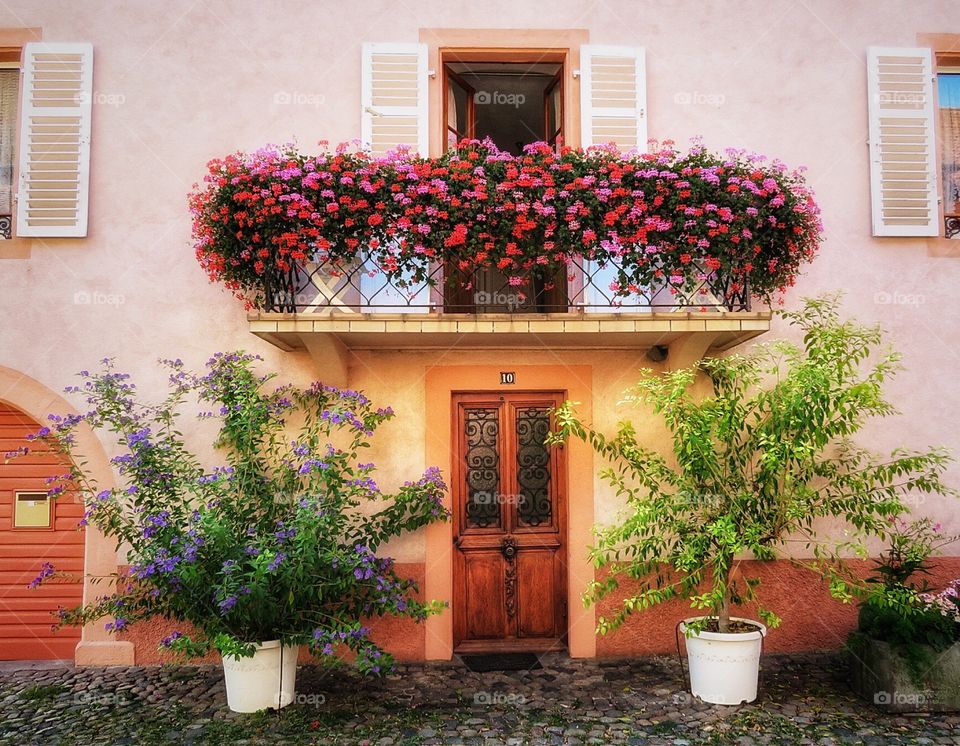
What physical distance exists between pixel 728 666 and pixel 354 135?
17.5ft

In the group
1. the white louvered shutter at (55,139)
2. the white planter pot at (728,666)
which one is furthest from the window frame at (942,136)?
the white louvered shutter at (55,139)

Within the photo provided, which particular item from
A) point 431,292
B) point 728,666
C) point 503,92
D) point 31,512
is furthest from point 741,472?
point 31,512

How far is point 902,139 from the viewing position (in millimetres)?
6906

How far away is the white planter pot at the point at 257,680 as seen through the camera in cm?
542

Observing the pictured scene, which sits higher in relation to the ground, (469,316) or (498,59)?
(498,59)

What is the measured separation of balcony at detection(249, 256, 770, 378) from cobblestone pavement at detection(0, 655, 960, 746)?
272 cm

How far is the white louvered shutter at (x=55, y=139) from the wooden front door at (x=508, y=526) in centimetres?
384

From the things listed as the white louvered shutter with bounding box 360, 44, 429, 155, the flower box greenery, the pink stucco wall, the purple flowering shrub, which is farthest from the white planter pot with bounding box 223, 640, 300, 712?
the white louvered shutter with bounding box 360, 44, 429, 155

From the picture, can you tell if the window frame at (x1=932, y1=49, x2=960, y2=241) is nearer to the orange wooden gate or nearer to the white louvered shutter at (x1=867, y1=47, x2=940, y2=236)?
the white louvered shutter at (x1=867, y1=47, x2=940, y2=236)

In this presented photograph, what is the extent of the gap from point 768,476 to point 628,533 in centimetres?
112

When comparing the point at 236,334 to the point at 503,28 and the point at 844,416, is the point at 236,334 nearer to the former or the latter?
the point at 503,28

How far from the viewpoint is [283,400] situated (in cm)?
638

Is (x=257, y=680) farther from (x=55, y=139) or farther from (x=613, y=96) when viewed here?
(x=613, y=96)

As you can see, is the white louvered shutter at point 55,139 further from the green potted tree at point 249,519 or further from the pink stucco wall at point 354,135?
the green potted tree at point 249,519
